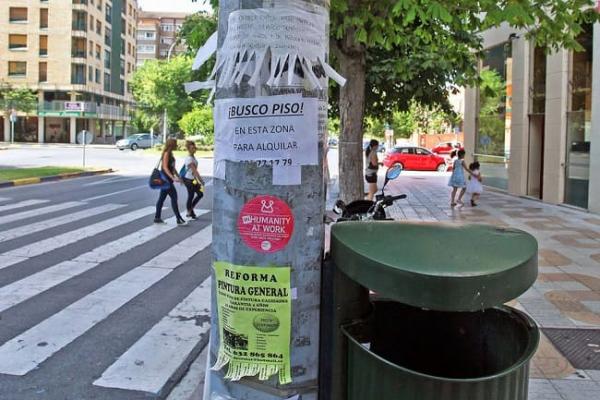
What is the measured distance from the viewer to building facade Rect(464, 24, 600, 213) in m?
14.7

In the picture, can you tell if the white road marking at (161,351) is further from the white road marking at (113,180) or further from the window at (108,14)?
the window at (108,14)

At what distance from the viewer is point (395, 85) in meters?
16.9

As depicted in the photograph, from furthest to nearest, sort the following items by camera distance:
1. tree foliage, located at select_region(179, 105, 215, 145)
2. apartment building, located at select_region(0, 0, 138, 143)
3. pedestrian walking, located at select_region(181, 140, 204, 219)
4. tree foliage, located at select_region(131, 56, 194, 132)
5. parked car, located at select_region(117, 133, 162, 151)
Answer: apartment building, located at select_region(0, 0, 138, 143), tree foliage, located at select_region(131, 56, 194, 132), parked car, located at select_region(117, 133, 162, 151), tree foliage, located at select_region(179, 105, 215, 145), pedestrian walking, located at select_region(181, 140, 204, 219)

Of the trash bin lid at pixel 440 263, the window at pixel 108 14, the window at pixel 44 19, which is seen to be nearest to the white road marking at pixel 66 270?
the trash bin lid at pixel 440 263

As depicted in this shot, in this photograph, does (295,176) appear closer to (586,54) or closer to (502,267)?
(502,267)

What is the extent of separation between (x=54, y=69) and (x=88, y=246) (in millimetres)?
59903

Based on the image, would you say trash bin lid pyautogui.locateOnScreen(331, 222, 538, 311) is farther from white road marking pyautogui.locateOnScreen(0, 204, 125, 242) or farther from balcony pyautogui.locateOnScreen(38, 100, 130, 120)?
balcony pyautogui.locateOnScreen(38, 100, 130, 120)

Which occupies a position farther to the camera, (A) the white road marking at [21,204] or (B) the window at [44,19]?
(B) the window at [44,19]

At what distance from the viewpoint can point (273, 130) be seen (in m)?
2.28

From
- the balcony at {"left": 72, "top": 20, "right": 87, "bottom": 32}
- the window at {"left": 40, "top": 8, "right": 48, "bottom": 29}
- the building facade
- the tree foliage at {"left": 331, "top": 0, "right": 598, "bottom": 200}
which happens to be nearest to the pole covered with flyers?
the tree foliage at {"left": 331, "top": 0, "right": 598, "bottom": 200}

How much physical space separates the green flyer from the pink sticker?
0.09 metres

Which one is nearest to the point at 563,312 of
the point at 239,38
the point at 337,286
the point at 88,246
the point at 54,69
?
the point at 337,286

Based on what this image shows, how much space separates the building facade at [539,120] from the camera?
48.2 feet

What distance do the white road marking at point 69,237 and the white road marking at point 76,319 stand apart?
1769mm
